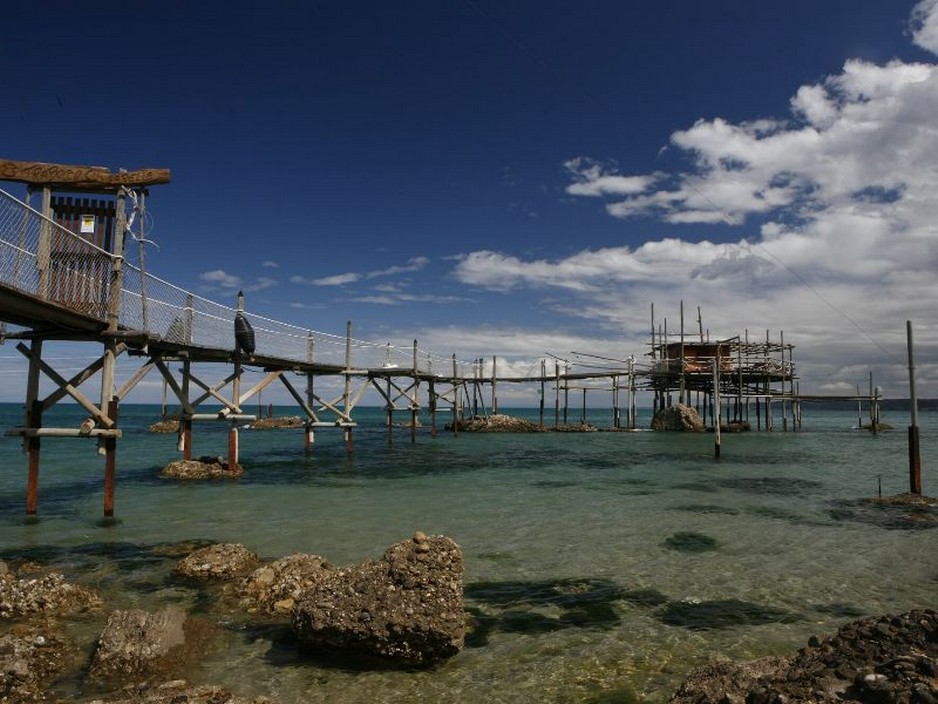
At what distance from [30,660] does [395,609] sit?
360 cm

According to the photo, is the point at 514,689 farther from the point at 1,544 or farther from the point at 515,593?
the point at 1,544

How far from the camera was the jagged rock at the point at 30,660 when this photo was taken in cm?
548

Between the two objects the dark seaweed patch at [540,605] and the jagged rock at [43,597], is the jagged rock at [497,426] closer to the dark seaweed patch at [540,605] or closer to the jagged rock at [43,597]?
the dark seaweed patch at [540,605]

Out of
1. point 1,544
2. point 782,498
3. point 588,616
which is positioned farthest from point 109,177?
point 782,498

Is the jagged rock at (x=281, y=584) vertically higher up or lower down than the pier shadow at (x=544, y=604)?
higher up


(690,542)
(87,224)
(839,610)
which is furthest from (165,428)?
(839,610)

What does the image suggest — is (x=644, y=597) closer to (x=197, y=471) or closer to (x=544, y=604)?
(x=544, y=604)

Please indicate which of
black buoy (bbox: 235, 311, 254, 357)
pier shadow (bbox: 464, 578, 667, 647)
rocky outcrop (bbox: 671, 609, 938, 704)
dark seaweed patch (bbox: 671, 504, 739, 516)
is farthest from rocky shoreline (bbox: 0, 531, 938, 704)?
black buoy (bbox: 235, 311, 254, 357)

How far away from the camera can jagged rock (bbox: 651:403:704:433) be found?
179 feet

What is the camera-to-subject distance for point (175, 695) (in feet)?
17.0

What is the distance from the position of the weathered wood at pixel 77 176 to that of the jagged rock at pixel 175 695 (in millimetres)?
12285

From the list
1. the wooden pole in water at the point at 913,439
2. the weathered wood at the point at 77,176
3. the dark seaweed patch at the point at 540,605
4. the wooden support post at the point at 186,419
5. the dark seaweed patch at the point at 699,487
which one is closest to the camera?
the dark seaweed patch at the point at 540,605

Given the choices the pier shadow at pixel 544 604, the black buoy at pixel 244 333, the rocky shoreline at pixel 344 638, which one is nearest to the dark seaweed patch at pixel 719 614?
the pier shadow at pixel 544 604

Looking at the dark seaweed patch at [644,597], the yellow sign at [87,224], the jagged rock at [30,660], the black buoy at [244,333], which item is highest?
the yellow sign at [87,224]
